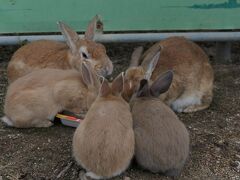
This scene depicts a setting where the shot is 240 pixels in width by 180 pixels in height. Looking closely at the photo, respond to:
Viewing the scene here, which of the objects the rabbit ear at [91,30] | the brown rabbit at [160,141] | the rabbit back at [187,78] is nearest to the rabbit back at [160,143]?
the brown rabbit at [160,141]

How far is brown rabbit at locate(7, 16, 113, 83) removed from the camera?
5160mm

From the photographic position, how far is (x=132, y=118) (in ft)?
13.1

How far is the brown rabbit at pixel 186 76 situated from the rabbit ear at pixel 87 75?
0.72 metres

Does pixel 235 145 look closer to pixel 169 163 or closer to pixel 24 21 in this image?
pixel 169 163

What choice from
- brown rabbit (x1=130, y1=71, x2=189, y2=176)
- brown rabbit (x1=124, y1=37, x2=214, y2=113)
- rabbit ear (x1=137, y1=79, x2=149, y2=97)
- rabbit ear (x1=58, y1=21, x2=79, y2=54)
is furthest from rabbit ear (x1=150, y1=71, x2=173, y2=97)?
rabbit ear (x1=58, y1=21, x2=79, y2=54)

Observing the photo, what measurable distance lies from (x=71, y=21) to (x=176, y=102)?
172 centimetres

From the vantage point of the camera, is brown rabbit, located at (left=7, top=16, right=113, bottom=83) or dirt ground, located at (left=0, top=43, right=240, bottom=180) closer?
dirt ground, located at (left=0, top=43, right=240, bottom=180)

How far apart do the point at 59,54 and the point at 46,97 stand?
1.05 meters

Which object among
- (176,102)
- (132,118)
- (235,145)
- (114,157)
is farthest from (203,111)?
(114,157)

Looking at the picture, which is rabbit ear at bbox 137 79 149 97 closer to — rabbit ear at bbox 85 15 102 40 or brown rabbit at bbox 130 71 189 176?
brown rabbit at bbox 130 71 189 176

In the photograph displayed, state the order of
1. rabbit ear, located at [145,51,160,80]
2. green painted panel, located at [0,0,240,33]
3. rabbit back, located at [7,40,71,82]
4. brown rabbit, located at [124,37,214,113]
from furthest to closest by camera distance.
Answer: green painted panel, located at [0,0,240,33] → rabbit back, located at [7,40,71,82] → brown rabbit, located at [124,37,214,113] → rabbit ear, located at [145,51,160,80]

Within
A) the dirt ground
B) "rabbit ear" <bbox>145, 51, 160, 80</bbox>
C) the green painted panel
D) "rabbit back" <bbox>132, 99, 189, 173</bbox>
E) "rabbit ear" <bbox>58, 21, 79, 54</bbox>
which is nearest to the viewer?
"rabbit back" <bbox>132, 99, 189, 173</bbox>

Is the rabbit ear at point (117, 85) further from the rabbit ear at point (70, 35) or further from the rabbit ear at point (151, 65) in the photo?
the rabbit ear at point (70, 35)

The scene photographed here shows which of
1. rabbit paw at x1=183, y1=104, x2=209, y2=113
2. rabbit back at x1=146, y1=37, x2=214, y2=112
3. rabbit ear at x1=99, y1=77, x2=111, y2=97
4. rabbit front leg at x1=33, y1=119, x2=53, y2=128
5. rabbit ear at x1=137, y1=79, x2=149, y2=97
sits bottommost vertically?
rabbit paw at x1=183, y1=104, x2=209, y2=113
